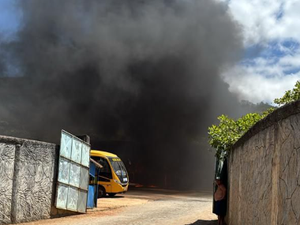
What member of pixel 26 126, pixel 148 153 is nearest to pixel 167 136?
pixel 148 153

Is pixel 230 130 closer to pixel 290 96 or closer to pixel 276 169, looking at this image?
pixel 290 96

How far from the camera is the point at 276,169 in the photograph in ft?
11.9

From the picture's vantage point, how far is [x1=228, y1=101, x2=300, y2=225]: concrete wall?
3020mm

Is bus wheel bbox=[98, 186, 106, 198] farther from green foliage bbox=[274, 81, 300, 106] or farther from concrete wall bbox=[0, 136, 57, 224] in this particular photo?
green foliage bbox=[274, 81, 300, 106]

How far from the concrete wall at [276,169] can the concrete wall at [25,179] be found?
19.4ft

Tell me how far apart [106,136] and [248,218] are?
1342 inches

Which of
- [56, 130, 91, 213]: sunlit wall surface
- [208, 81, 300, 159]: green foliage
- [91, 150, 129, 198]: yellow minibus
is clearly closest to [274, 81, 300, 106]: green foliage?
[208, 81, 300, 159]: green foliage

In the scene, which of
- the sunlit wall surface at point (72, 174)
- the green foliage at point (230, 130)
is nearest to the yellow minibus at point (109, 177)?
the sunlit wall surface at point (72, 174)

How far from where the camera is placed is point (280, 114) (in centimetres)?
359

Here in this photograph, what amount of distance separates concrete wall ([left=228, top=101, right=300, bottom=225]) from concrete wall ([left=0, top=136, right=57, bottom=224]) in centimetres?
590

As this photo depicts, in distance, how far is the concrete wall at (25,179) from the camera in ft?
29.3

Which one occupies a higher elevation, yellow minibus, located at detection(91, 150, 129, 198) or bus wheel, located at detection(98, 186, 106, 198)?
yellow minibus, located at detection(91, 150, 129, 198)

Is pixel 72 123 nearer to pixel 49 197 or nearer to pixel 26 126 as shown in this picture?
pixel 26 126

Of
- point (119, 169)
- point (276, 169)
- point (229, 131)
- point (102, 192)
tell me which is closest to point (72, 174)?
point (229, 131)
